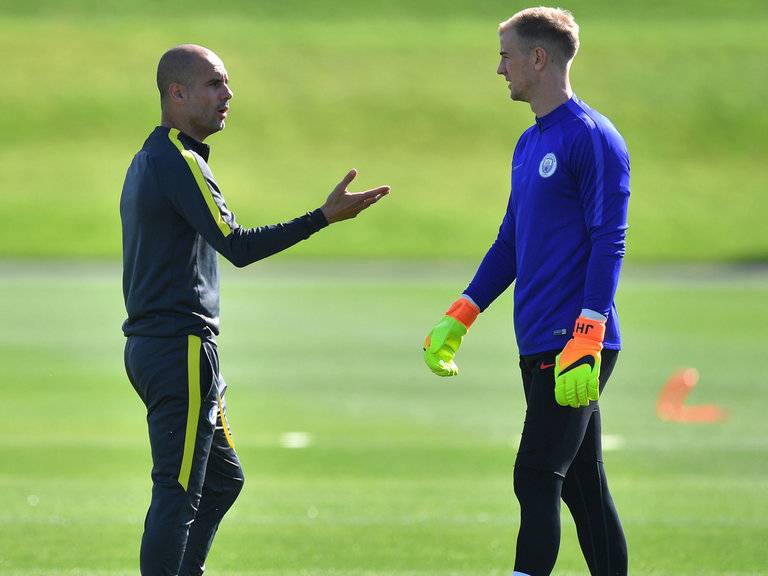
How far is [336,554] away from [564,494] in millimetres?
1945

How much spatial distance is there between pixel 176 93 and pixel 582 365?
1907 mm

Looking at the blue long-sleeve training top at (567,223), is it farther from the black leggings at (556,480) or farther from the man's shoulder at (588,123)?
the black leggings at (556,480)

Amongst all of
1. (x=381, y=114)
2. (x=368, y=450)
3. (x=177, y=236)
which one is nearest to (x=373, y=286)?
(x=368, y=450)

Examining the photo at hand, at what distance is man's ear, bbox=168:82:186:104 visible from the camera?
502 cm

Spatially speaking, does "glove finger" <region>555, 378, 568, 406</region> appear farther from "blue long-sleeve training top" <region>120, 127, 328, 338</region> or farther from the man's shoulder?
"blue long-sleeve training top" <region>120, 127, 328, 338</region>

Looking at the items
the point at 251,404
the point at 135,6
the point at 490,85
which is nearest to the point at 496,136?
the point at 490,85

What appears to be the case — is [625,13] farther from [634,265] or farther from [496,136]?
[634,265]

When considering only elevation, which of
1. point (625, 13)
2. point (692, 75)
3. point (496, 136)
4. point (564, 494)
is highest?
point (625, 13)

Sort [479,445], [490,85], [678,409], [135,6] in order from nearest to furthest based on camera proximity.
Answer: [479,445], [678,409], [490,85], [135,6]

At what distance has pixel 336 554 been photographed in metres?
6.68

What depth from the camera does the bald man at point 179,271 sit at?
4816 mm

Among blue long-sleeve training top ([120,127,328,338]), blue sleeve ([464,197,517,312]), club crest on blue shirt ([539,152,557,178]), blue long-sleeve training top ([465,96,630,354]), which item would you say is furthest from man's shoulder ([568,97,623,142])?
blue long-sleeve training top ([120,127,328,338])

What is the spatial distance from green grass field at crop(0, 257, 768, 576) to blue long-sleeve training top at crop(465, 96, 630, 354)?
1.94 m

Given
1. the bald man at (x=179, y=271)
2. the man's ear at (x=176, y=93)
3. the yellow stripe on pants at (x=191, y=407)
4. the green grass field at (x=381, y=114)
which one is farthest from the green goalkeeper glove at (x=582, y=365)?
the green grass field at (x=381, y=114)
